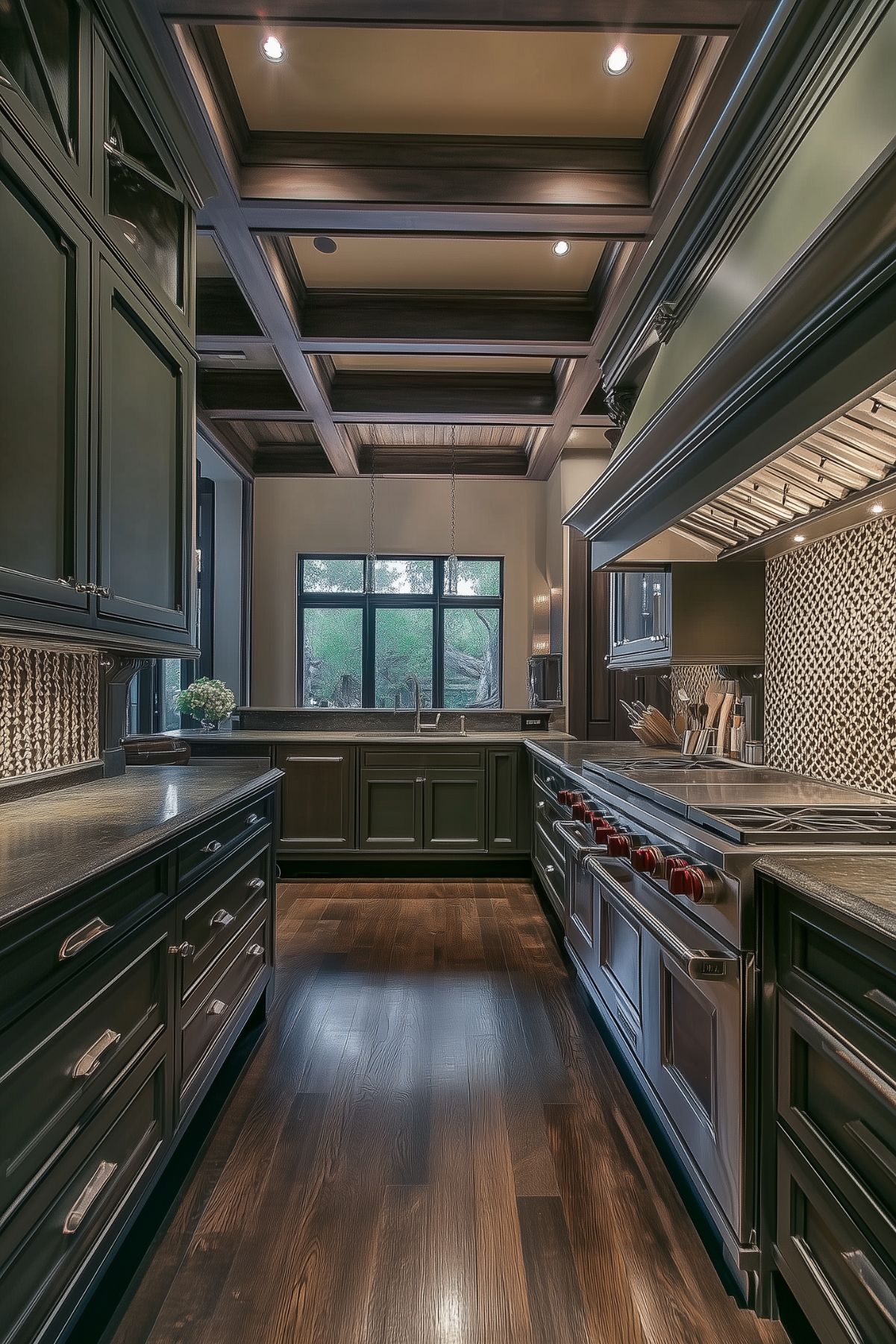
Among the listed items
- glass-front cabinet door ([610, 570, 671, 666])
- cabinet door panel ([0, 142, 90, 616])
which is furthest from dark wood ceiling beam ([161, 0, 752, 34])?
glass-front cabinet door ([610, 570, 671, 666])

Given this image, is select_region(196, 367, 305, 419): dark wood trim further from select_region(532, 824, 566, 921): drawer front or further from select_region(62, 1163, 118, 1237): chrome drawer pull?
select_region(62, 1163, 118, 1237): chrome drawer pull

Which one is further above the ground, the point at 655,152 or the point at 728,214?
the point at 655,152

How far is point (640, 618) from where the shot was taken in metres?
3.19

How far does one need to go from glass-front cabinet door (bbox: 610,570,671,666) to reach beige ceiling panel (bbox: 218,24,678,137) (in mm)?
1560

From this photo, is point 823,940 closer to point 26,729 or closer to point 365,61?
point 26,729

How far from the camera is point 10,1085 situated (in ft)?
3.31

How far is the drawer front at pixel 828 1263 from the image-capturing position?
3.24ft

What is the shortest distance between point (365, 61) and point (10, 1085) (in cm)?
269

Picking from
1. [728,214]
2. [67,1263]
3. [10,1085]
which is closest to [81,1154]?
[67,1263]

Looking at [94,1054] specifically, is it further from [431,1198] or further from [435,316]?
[435,316]

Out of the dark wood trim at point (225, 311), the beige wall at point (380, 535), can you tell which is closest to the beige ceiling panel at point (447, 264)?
the dark wood trim at point (225, 311)

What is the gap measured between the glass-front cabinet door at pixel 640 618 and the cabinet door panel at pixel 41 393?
1.98 meters

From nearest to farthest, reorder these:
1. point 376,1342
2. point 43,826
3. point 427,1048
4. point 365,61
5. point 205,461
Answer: point 376,1342 → point 43,826 → point 365,61 → point 427,1048 → point 205,461

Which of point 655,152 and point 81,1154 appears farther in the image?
point 655,152
